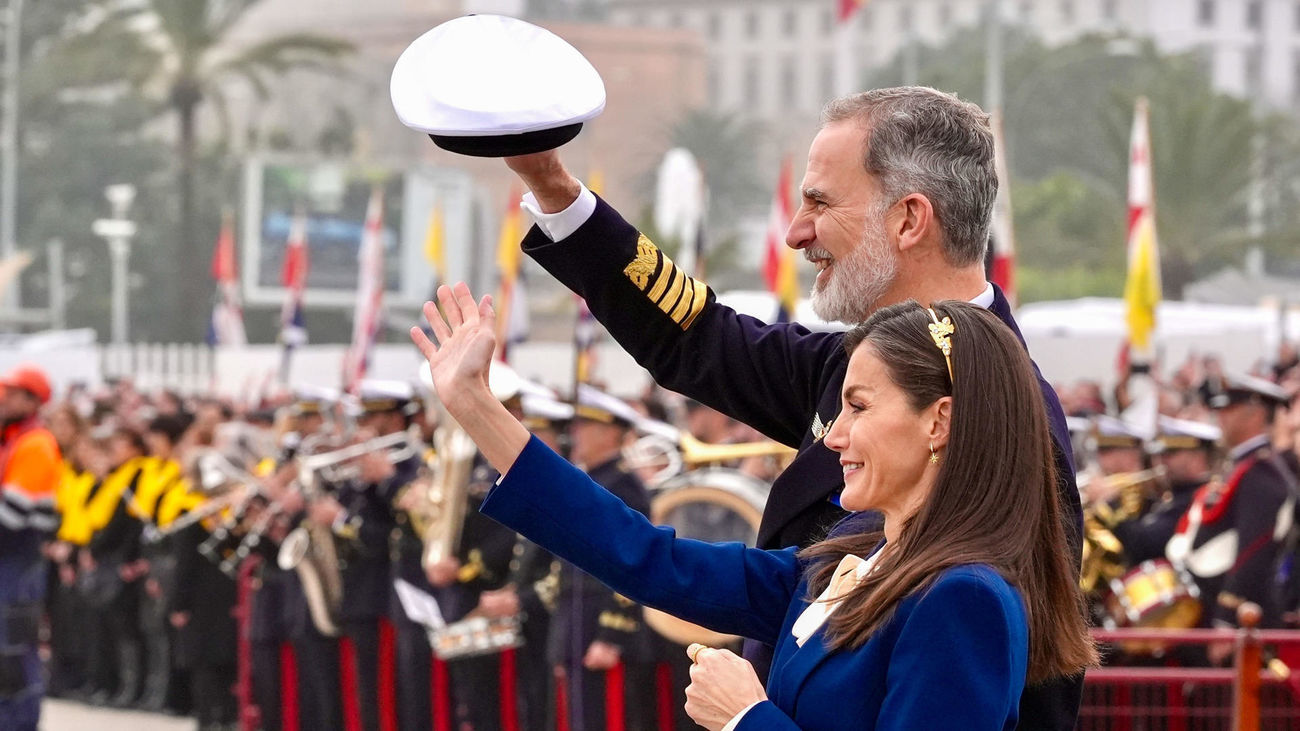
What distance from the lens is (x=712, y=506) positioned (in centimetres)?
949

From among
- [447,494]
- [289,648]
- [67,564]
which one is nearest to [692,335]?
[447,494]

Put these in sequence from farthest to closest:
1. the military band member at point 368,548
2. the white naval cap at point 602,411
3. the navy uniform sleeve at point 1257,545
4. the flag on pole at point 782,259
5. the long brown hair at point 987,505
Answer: the flag on pole at point 782,259, the military band member at point 368,548, the white naval cap at point 602,411, the navy uniform sleeve at point 1257,545, the long brown hair at point 987,505

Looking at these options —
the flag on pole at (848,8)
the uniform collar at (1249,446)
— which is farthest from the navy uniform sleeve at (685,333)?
the flag on pole at (848,8)

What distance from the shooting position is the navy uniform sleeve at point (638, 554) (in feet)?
9.54

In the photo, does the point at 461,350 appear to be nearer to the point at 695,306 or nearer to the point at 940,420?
the point at 940,420

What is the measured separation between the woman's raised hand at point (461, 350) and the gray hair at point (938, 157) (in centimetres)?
90

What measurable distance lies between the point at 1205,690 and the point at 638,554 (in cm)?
565

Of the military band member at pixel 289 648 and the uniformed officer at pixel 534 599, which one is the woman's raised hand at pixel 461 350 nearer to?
the uniformed officer at pixel 534 599

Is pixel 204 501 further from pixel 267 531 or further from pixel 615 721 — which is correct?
pixel 615 721

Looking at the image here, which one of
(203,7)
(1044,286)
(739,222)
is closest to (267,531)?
(203,7)

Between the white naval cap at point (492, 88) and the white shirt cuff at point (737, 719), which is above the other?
the white naval cap at point (492, 88)

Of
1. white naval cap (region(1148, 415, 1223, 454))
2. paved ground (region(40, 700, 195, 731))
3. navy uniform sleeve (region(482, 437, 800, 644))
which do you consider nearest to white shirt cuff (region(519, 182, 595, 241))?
navy uniform sleeve (region(482, 437, 800, 644))

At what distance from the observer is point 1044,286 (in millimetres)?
50812

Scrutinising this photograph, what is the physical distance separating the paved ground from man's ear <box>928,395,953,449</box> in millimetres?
11987
